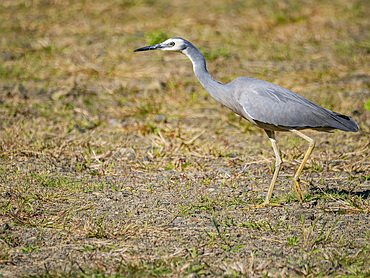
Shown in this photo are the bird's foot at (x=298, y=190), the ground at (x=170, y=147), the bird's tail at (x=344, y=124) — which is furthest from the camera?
the bird's tail at (x=344, y=124)

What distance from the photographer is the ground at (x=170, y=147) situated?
3.45 metres

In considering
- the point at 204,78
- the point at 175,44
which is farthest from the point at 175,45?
the point at 204,78

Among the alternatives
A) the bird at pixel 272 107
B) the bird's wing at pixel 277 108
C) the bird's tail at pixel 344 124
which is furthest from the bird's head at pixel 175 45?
the bird's tail at pixel 344 124

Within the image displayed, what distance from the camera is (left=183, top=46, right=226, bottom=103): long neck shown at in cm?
445

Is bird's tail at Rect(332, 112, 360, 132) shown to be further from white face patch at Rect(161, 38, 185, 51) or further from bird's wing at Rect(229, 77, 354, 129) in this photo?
white face patch at Rect(161, 38, 185, 51)

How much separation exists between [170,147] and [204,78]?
1.31 m

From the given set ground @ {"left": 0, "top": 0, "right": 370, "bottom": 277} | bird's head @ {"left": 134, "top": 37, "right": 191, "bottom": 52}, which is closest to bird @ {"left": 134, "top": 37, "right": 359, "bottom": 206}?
bird's head @ {"left": 134, "top": 37, "right": 191, "bottom": 52}

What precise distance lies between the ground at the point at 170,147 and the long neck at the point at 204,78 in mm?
873

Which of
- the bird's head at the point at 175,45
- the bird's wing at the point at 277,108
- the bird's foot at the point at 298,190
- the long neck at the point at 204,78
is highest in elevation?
the bird's head at the point at 175,45

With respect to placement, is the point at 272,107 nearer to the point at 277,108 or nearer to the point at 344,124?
the point at 277,108

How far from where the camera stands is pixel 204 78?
14.7ft

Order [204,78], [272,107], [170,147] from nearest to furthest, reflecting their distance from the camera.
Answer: [272,107] → [204,78] → [170,147]

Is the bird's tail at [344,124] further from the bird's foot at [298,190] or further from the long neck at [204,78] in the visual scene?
the long neck at [204,78]

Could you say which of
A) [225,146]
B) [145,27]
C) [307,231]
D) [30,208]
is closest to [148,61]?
[145,27]
